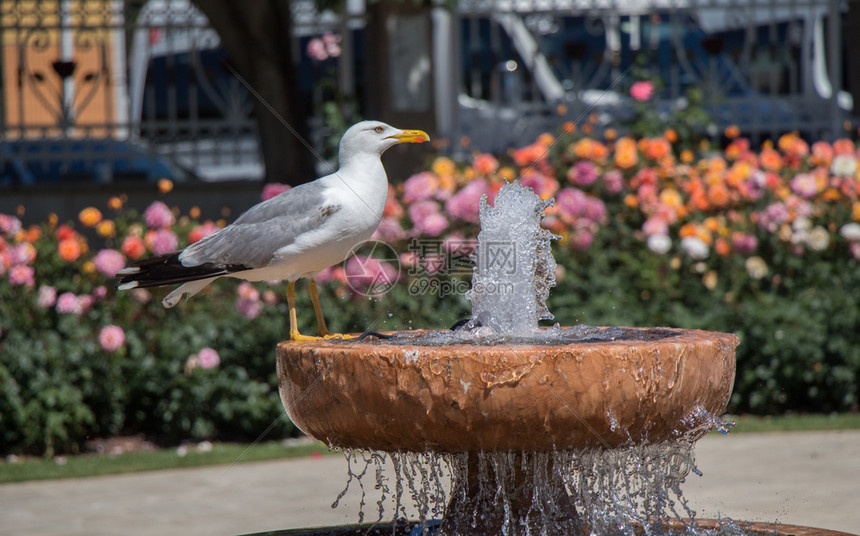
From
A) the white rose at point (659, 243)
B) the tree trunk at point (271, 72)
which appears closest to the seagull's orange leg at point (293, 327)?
the white rose at point (659, 243)

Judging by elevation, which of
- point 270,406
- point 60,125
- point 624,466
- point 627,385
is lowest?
point 270,406

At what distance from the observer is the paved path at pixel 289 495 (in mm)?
4289

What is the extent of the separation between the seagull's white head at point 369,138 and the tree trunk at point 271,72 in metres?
4.82

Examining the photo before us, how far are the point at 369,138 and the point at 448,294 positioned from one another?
300 centimetres

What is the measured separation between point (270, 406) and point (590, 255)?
2.21 meters

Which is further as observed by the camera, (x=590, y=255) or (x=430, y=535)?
(x=590, y=255)

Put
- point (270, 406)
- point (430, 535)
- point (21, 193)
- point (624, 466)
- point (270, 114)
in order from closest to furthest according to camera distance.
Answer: point (624, 466), point (430, 535), point (270, 406), point (270, 114), point (21, 193)

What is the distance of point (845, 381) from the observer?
620cm

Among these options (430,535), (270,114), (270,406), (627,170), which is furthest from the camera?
(270,114)

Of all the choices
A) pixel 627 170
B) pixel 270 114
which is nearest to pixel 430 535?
pixel 627 170

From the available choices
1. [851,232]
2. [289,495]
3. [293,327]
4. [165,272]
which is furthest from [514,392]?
[851,232]

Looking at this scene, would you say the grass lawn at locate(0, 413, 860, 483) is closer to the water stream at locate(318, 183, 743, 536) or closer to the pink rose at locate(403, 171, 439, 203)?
the pink rose at locate(403, 171, 439, 203)

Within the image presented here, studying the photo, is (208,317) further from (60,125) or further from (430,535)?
(60,125)

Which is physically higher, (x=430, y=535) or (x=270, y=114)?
(x=270, y=114)
